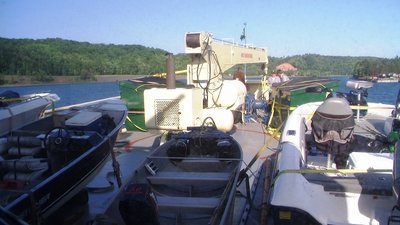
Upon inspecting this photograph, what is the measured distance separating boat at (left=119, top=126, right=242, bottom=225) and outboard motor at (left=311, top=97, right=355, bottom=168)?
1.04 meters

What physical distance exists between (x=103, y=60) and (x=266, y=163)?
24.3 meters

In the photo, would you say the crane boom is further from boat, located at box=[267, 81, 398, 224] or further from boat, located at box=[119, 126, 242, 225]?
boat, located at box=[267, 81, 398, 224]

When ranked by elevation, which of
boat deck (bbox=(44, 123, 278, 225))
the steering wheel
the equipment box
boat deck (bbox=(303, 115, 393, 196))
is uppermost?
the equipment box

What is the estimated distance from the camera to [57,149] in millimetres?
4473

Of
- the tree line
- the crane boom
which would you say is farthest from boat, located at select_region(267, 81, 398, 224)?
the tree line

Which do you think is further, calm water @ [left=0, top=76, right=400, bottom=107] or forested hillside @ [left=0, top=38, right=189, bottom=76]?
calm water @ [left=0, top=76, right=400, bottom=107]

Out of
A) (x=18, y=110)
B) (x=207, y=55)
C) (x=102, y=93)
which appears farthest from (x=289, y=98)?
(x=102, y=93)

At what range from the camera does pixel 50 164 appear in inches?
178

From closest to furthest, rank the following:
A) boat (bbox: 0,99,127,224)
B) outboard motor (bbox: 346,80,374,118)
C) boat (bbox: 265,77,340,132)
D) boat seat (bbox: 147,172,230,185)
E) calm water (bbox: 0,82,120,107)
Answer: boat (bbox: 0,99,127,224), boat seat (bbox: 147,172,230,185), outboard motor (bbox: 346,80,374,118), boat (bbox: 265,77,340,132), calm water (bbox: 0,82,120,107)

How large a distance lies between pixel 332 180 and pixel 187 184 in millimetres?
1810

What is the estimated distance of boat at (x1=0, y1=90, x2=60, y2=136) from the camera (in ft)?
21.2

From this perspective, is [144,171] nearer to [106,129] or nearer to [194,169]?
[194,169]

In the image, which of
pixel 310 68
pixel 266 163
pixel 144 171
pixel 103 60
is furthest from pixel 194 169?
pixel 103 60

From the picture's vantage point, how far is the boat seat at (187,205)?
3.82 metres
